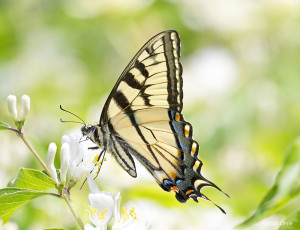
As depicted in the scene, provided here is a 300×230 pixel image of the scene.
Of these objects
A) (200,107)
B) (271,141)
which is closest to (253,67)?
(200,107)

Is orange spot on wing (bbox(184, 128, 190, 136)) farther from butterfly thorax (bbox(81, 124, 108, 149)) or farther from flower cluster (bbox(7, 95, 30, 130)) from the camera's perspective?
flower cluster (bbox(7, 95, 30, 130))

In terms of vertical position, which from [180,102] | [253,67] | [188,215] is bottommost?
[188,215]

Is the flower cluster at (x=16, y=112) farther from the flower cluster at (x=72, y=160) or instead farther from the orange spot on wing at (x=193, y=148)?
the orange spot on wing at (x=193, y=148)

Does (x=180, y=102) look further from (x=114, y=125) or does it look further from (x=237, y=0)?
(x=237, y=0)

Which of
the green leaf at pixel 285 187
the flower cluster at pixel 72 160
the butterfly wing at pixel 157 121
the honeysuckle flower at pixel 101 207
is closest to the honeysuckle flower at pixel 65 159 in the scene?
the flower cluster at pixel 72 160

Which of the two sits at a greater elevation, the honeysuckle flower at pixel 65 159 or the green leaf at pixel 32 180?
the honeysuckle flower at pixel 65 159

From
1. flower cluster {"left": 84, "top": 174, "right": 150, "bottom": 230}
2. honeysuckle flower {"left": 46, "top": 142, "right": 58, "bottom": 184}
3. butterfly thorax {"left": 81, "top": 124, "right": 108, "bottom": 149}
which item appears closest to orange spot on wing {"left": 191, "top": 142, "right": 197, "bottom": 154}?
butterfly thorax {"left": 81, "top": 124, "right": 108, "bottom": 149}
